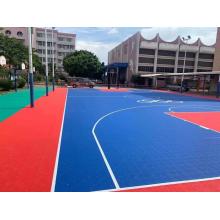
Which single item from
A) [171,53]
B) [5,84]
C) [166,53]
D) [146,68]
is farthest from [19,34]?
[5,84]

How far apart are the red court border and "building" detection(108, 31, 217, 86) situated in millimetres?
47816

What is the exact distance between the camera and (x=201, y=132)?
8781 mm

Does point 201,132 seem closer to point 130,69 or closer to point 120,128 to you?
point 120,128

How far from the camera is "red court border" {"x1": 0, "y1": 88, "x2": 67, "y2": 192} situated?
437 centimetres

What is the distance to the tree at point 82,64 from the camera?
2272 inches

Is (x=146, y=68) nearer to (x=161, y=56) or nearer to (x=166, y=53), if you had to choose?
(x=161, y=56)

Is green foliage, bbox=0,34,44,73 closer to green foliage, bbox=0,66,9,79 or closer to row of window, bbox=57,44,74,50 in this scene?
green foliage, bbox=0,66,9,79

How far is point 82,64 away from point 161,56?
20.0m

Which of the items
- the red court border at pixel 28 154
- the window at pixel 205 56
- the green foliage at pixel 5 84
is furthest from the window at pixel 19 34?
the red court border at pixel 28 154

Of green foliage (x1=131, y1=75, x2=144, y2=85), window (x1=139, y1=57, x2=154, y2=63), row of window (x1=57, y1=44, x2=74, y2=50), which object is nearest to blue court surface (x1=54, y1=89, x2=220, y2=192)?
green foliage (x1=131, y1=75, x2=144, y2=85)

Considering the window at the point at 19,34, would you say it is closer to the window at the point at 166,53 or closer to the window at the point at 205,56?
the window at the point at 166,53

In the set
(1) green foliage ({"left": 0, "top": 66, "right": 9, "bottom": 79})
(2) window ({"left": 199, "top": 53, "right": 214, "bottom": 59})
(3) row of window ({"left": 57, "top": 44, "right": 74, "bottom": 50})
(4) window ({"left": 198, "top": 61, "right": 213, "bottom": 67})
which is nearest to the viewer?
(1) green foliage ({"left": 0, "top": 66, "right": 9, "bottom": 79})

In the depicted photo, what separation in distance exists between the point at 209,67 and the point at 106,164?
62.0m

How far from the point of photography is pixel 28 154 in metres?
5.89
